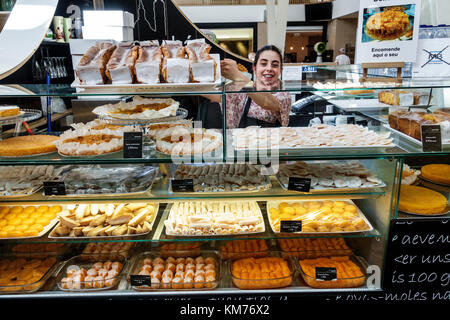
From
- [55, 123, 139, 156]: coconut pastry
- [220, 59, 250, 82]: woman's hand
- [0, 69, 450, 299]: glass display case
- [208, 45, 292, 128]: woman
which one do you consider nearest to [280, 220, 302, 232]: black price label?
[0, 69, 450, 299]: glass display case

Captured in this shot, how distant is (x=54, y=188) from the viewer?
2146 millimetres

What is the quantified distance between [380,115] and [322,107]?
8.69ft

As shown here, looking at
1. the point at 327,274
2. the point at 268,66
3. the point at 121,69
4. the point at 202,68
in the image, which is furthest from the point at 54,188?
the point at 268,66

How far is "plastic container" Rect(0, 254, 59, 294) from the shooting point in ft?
7.18

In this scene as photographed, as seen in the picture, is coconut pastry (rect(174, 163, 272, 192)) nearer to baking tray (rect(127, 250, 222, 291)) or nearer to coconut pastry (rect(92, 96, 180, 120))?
coconut pastry (rect(92, 96, 180, 120))

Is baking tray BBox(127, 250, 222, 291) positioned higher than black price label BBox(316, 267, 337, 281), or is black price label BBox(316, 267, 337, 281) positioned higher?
black price label BBox(316, 267, 337, 281)

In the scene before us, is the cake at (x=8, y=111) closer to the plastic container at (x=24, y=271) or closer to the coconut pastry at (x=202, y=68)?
the plastic container at (x=24, y=271)

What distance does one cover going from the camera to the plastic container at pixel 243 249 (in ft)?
8.13

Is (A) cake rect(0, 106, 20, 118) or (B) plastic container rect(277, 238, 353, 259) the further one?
(B) plastic container rect(277, 238, 353, 259)

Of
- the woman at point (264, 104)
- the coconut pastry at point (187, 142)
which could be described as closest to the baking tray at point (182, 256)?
the coconut pastry at point (187, 142)

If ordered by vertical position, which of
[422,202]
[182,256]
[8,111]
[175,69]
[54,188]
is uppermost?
[175,69]

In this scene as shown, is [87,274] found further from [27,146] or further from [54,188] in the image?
[27,146]

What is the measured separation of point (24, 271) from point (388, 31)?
9.85 ft
